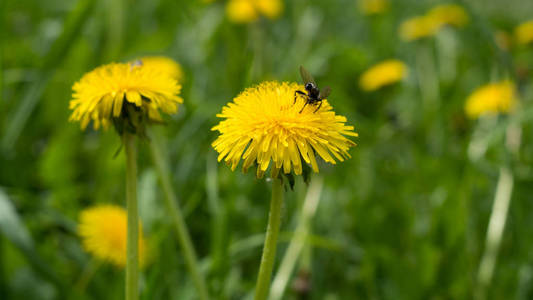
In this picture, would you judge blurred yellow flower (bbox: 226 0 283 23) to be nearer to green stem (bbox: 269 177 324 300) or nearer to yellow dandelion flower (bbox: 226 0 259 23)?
yellow dandelion flower (bbox: 226 0 259 23)

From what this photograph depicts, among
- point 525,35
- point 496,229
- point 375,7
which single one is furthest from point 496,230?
point 375,7

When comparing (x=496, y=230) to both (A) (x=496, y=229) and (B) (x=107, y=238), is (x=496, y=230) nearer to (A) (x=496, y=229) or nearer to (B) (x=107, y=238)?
(A) (x=496, y=229)

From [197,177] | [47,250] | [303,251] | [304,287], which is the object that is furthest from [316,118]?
[197,177]

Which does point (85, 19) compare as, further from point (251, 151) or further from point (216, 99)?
point (251, 151)

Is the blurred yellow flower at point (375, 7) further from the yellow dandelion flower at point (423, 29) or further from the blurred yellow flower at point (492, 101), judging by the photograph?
the blurred yellow flower at point (492, 101)

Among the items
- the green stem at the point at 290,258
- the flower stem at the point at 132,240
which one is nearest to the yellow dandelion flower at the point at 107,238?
the green stem at the point at 290,258
